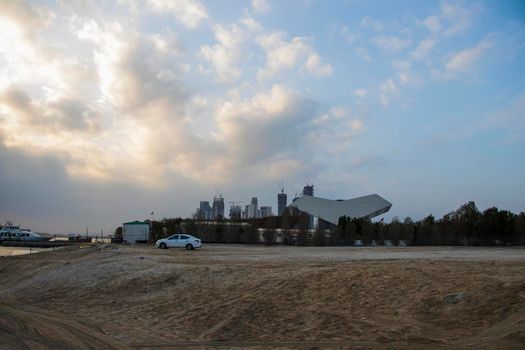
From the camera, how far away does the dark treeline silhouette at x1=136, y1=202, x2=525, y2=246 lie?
7269 centimetres

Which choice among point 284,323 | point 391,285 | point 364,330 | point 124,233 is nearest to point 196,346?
point 284,323

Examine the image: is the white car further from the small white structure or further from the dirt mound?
the dirt mound

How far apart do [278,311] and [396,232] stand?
2506 inches

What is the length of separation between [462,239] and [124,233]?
4936 centimetres

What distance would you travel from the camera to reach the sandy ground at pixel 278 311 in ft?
41.1

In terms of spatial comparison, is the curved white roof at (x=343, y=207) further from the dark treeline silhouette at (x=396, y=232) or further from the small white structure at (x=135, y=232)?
the small white structure at (x=135, y=232)

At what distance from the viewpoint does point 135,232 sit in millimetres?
72625

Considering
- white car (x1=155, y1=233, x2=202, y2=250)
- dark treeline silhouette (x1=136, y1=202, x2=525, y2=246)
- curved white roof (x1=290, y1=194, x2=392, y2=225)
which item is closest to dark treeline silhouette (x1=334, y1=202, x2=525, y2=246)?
dark treeline silhouette (x1=136, y1=202, x2=525, y2=246)

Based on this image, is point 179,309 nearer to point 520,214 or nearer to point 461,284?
point 461,284

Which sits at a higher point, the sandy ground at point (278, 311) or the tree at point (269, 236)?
the tree at point (269, 236)

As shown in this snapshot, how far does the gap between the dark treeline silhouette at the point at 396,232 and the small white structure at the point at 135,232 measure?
700 centimetres

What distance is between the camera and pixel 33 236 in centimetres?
9412

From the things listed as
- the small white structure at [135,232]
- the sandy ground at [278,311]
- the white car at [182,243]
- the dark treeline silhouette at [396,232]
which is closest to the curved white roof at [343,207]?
the dark treeline silhouette at [396,232]

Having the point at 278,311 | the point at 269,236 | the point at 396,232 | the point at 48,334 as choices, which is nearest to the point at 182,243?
the point at 269,236
